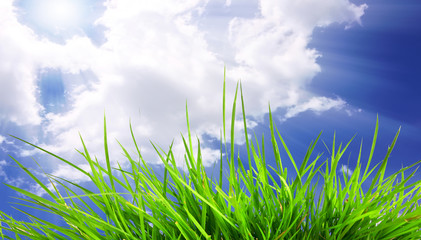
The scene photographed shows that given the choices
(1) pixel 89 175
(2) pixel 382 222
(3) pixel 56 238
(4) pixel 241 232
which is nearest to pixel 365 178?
(2) pixel 382 222

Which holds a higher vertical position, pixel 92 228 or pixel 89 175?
pixel 89 175

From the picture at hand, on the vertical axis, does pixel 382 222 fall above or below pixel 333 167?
A: below

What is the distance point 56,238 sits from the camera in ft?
3.35

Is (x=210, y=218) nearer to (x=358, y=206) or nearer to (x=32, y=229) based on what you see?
(x=358, y=206)

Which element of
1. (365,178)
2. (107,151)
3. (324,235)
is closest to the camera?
(107,151)

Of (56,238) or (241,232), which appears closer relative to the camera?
(241,232)

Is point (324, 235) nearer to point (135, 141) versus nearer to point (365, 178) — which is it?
point (365, 178)

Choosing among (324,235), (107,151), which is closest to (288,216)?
(324,235)

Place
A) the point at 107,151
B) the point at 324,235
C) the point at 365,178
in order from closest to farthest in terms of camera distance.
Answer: the point at 107,151 → the point at 324,235 → the point at 365,178

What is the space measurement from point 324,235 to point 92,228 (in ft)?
1.93

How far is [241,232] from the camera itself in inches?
33.5

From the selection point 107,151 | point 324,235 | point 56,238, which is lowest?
point 324,235

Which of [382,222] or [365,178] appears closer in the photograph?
[382,222]

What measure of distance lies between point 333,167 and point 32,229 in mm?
837
